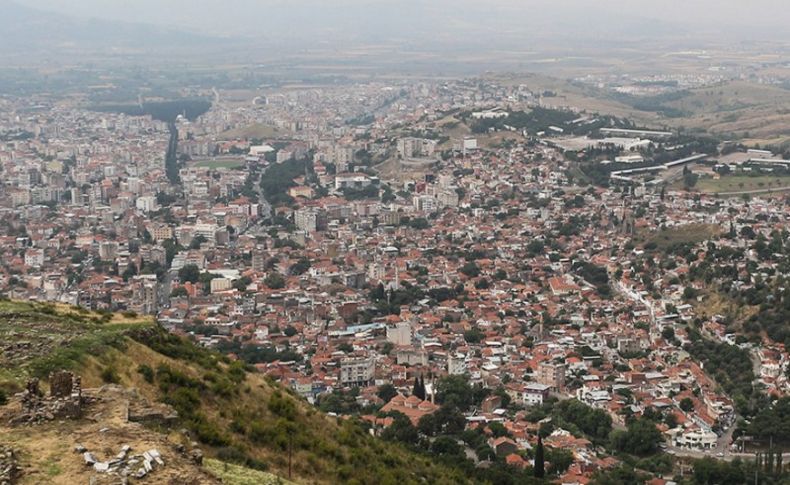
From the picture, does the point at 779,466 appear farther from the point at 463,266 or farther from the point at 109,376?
the point at 463,266

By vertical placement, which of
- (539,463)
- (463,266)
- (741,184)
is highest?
(539,463)

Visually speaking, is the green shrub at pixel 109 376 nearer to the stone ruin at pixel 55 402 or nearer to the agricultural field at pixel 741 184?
the stone ruin at pixel 55 402

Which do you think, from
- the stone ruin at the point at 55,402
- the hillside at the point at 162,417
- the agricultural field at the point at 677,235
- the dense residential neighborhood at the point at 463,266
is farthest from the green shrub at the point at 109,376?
the agricultural field at the point at 677,235

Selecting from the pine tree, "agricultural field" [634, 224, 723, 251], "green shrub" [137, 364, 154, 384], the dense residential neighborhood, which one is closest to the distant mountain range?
the dense residential neighborhood

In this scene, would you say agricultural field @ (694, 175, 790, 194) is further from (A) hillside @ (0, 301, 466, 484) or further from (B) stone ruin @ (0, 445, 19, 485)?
(B) stone ruin @ (0, 445, 19, 485)

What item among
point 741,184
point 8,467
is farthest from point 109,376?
point 741,184

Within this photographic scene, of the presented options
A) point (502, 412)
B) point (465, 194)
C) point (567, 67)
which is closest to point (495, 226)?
point (465, 194)
